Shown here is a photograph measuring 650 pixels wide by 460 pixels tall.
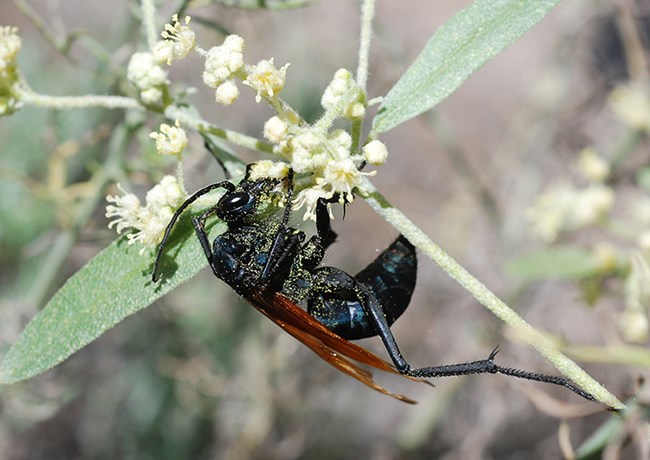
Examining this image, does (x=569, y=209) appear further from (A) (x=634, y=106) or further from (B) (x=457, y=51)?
(B) (x=457, y=51)

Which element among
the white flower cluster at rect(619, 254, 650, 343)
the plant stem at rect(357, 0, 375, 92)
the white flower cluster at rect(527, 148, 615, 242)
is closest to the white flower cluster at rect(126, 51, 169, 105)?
the plant stem at rect(357, 0, 375, 92)

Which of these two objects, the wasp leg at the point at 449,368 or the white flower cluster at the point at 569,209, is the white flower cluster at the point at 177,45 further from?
the white flower cluster at the point at 569,209

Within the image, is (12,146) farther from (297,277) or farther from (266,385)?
(297,277)

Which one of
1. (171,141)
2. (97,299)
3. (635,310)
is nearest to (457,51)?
(171,141)

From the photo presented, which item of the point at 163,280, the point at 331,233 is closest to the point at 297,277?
the point at 331,233

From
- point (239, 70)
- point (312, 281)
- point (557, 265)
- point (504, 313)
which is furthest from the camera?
point (557, 265)
